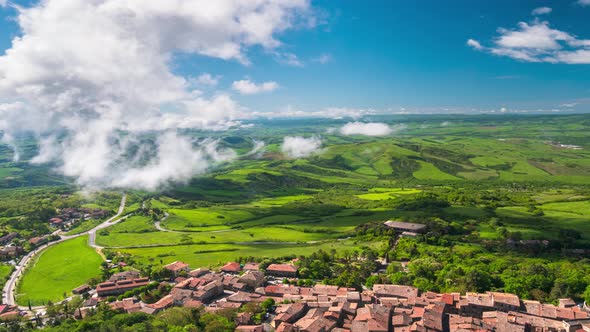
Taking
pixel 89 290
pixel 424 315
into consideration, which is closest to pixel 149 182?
pixel 89 290

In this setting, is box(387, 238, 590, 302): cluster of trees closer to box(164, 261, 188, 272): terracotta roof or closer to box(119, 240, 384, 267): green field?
box(119, 240, 384, 267): green field

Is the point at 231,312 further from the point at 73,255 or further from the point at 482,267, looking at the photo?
the point at 73,255

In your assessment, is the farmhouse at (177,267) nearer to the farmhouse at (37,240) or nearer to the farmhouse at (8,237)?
the farmhouse at (37,240)

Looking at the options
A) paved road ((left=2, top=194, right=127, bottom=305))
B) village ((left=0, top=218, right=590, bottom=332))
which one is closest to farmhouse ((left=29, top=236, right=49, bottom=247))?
paved road ((left=2, top=194, right=127, bottom=305))

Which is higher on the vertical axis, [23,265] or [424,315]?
[424,315]

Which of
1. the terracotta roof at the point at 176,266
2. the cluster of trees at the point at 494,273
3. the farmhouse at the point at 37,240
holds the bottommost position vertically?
the farmhouse at the point at 37,240

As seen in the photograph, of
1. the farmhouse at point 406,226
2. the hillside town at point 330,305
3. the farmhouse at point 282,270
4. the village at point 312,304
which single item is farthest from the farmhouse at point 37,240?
the farmhouse at point 406,226
